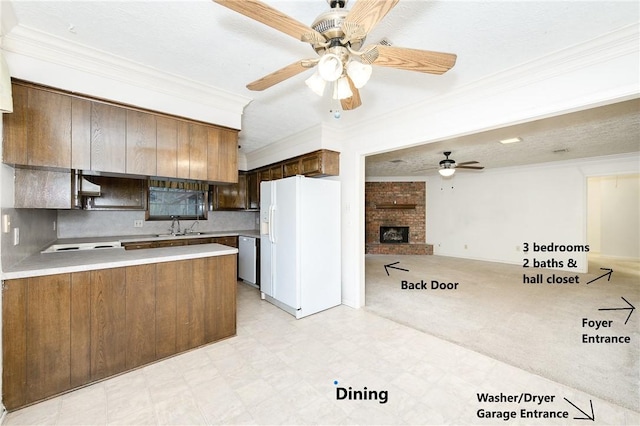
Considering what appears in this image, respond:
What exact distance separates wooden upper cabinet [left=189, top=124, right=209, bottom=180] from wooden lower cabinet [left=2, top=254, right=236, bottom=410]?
34.2 inches

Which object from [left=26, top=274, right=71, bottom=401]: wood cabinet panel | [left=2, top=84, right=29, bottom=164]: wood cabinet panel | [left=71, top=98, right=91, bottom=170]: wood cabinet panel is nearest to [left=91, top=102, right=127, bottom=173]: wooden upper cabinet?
[left=71, top=98, right=91, bottom=170]: wood cabinet panel

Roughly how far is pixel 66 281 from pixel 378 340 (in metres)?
2.68

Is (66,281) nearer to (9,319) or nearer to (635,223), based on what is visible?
(9,319)

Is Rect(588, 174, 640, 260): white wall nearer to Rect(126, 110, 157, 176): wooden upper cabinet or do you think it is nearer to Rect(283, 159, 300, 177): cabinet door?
Rect(283, 159, 300, 177): cabinet door

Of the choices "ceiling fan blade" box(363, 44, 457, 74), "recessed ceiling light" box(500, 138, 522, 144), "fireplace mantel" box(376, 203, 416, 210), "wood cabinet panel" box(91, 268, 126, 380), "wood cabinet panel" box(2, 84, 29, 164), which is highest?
"recessed ceiling light" box(500, 138, 522, 144)

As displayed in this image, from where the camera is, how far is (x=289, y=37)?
172 cm

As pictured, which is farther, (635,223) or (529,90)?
(635,223)

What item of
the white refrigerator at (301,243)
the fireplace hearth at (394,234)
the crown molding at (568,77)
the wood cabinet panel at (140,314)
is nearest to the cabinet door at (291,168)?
the white refrigerator at (301,243)

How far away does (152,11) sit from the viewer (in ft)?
5.01

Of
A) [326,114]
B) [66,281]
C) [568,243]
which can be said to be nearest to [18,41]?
[66,281]

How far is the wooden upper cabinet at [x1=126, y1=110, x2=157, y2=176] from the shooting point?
2.24m

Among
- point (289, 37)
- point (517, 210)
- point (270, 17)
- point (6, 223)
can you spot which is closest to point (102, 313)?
point (6, 223)

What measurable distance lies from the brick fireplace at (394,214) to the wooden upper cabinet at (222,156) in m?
5.64

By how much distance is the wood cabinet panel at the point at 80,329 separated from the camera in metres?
1.88
